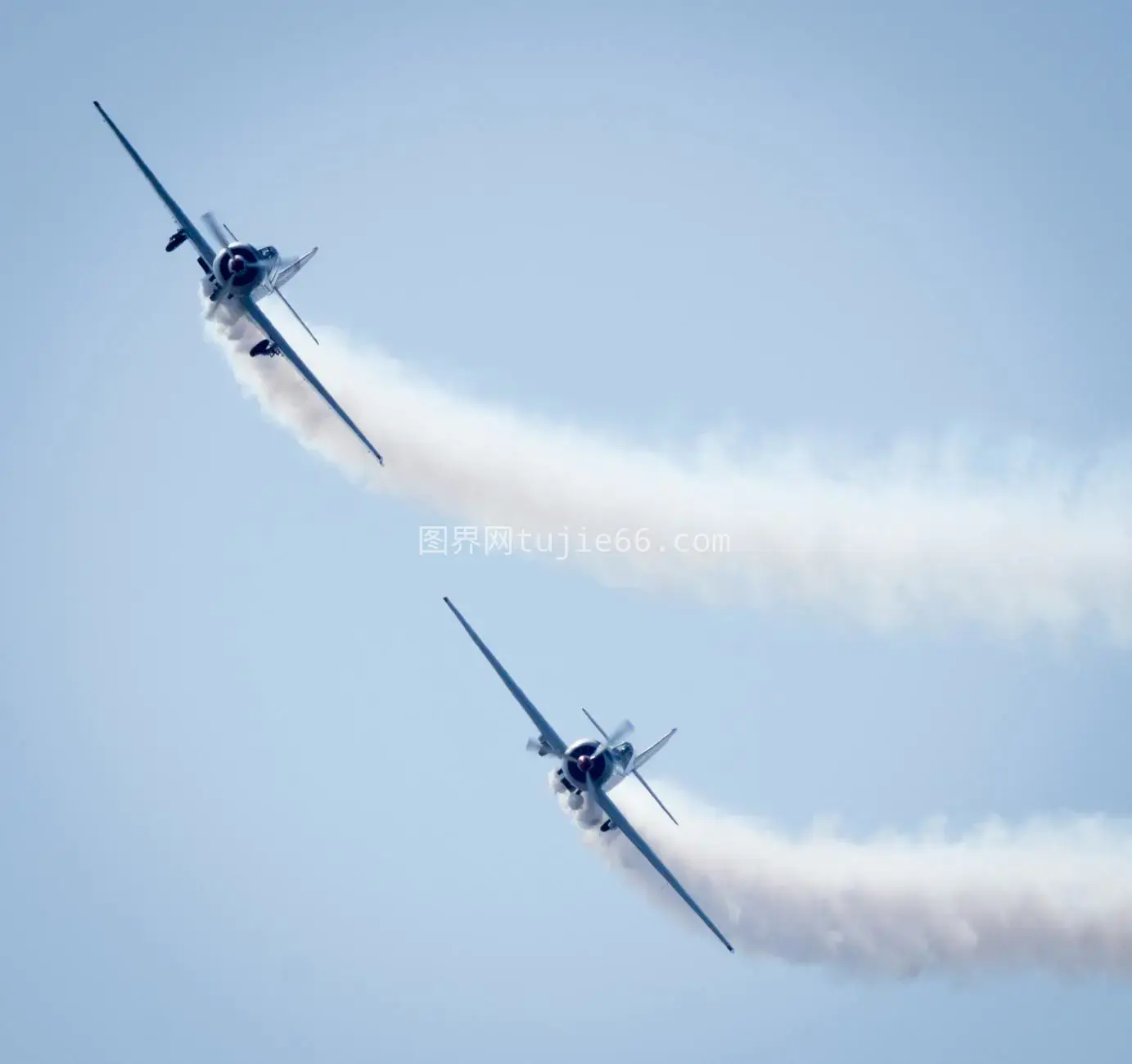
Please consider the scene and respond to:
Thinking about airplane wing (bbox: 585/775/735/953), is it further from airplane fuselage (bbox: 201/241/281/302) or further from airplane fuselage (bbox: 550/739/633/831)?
airplane fuselage (bbox: 201/241/281/302)

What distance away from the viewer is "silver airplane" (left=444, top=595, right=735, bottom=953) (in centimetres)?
10031

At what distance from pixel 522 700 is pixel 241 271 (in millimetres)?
21893

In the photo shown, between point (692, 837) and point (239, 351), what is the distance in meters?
29.9

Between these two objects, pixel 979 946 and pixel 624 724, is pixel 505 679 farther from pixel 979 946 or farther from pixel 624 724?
pixel 979 946

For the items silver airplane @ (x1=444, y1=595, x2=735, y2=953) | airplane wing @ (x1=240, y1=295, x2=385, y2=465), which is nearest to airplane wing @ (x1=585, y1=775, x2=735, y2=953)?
silver airplane @ (x1=444, y1=595, x2=735, y2=953)

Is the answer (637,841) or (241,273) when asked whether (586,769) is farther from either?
(241,273)

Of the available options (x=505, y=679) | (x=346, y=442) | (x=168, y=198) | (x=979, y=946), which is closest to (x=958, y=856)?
(x=979, y=946)

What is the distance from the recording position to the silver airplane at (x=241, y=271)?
99312 millimetres

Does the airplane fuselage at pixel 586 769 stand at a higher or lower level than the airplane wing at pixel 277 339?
lower

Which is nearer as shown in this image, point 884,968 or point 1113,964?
point 1113,964

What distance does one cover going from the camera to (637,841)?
10250 centimetres

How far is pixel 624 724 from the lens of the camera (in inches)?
3949

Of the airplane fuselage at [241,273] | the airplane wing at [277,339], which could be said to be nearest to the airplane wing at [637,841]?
the airplane wing at [277,339]

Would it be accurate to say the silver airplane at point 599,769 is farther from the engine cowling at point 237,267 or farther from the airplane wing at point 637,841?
the engine cowling at point 237,267
